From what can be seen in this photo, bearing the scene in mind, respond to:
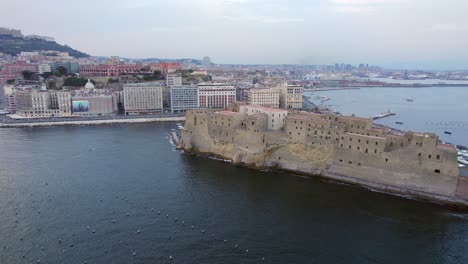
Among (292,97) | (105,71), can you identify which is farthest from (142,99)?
(292,97)

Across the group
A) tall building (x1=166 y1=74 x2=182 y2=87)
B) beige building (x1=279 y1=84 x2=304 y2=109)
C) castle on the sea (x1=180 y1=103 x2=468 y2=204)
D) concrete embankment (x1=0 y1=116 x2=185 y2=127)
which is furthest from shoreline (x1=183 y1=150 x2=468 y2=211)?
tall building (x1=166 y1=74 x2=182 y2=87)

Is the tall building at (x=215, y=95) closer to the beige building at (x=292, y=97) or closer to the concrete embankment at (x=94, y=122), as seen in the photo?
the concrete embankment at (x=94, y=122)

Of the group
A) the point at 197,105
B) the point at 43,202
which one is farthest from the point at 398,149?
the point at 197,105

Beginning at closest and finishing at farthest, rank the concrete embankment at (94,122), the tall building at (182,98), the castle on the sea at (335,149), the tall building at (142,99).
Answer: the castle on the sea at (335,149) → the concrete embankment at (94,122) → the tall building at (142,99) → the tall building at (182,98)

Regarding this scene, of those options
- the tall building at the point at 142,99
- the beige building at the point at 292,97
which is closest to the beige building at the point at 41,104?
the tall building at the point at 142,99

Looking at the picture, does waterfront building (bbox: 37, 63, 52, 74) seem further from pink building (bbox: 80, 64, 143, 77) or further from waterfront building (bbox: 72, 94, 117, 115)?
waterfront building (bbox: 72, 94, 117, 115)

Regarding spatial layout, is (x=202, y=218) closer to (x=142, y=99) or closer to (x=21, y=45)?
(x=142, y=99)

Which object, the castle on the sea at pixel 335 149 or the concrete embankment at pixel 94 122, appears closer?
the castle on the sea at pixel 335 149
